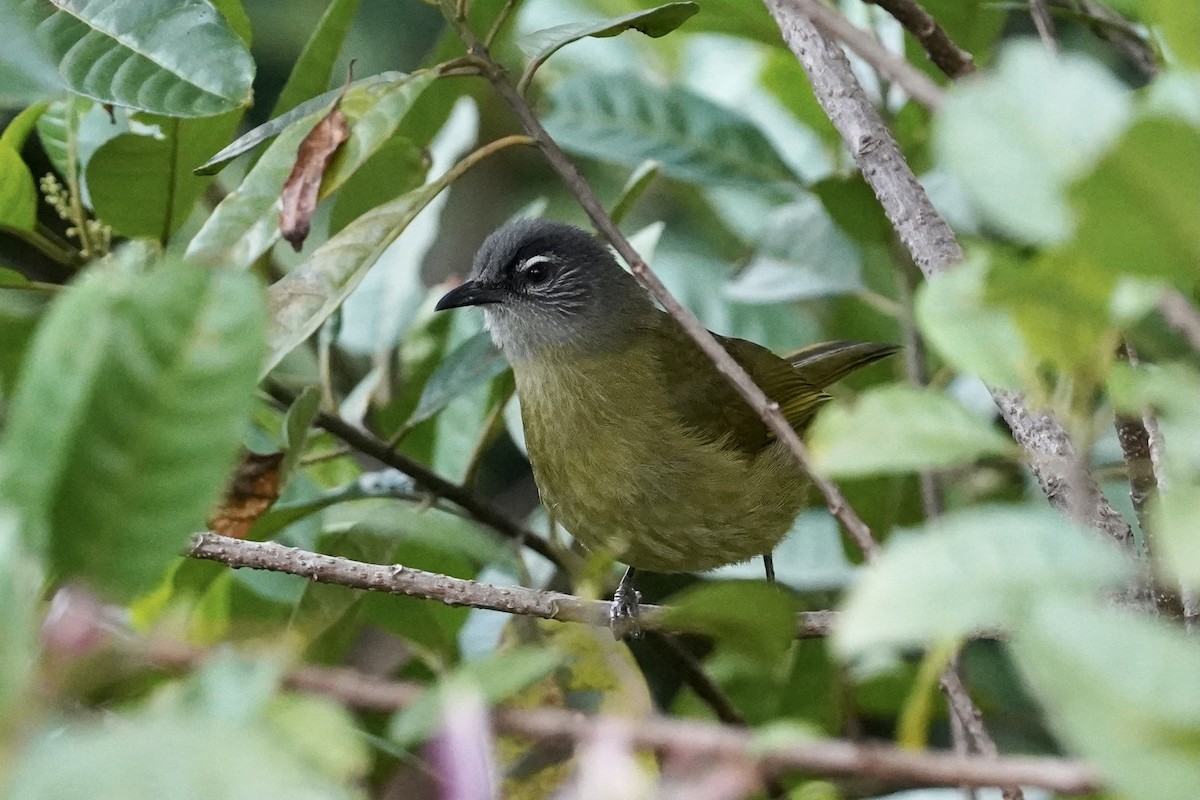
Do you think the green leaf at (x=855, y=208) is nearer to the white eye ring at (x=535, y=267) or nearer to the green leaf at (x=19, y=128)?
the white eye ring at (x=535, y=267)

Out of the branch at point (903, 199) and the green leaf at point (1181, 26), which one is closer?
the green leaf at point (1181, 26)

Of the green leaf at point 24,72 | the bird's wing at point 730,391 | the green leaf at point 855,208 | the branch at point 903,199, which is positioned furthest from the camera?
the bird's wing at point 730,391

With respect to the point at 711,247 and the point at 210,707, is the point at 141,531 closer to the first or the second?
the point at 210,707

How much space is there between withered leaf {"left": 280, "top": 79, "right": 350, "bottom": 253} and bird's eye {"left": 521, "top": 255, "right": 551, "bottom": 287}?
7.44 feet

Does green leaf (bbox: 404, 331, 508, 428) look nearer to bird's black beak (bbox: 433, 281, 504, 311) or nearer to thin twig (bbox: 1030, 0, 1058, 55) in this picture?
bird's black beak (bbox: 433, 281, 504, 311)

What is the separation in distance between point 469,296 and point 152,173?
1311 millimetres

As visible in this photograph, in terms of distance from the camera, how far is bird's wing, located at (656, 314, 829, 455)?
3.81 metres

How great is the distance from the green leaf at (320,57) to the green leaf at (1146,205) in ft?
6.92

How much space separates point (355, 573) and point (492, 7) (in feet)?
4.29

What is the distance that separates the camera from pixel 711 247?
507 centimetres

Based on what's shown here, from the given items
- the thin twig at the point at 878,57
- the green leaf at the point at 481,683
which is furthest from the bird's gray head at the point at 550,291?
the green leaf at the point at 481,683

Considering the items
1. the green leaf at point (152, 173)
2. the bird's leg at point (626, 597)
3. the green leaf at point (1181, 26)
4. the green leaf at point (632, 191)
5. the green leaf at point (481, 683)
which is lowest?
the bird's leg at point (626, 597)

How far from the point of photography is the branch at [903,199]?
189 cm

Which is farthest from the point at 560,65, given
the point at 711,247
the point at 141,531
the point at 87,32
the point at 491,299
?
the point at 141,531
